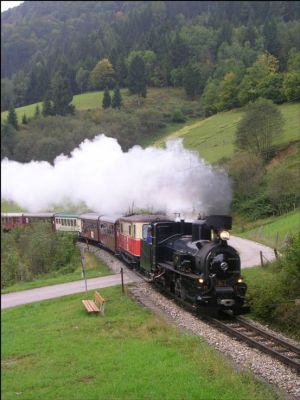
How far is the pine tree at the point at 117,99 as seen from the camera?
184ft

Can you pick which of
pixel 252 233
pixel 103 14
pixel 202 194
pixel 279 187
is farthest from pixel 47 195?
pixel 279 187

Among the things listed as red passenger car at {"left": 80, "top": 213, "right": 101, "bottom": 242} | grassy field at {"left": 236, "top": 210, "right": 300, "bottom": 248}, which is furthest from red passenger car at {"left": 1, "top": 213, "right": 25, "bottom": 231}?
grassy field at {"left": 236, "top": 210, "right": 300, "bottom": 248}

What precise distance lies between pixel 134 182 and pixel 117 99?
3372 centimetres

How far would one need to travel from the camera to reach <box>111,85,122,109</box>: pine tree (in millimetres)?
56094

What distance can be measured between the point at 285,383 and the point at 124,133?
121ft

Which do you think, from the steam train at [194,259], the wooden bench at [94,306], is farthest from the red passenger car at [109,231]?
the wooden bench at [94,306]

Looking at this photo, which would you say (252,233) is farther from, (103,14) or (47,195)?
(47,195)

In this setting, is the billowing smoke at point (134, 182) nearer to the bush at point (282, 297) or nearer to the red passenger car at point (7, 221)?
the bush at point (282, 297)

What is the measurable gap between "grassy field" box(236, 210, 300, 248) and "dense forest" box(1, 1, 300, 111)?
8.68 meters

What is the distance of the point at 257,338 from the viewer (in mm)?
13000

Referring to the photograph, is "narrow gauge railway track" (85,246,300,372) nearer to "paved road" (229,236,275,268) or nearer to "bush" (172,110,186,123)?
"paved road" (229,236,275,268)

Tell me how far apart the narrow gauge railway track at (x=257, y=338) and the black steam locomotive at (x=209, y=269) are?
16.9 inches

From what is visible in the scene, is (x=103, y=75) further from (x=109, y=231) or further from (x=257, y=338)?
(x=257, y=338)

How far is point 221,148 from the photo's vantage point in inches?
1657
